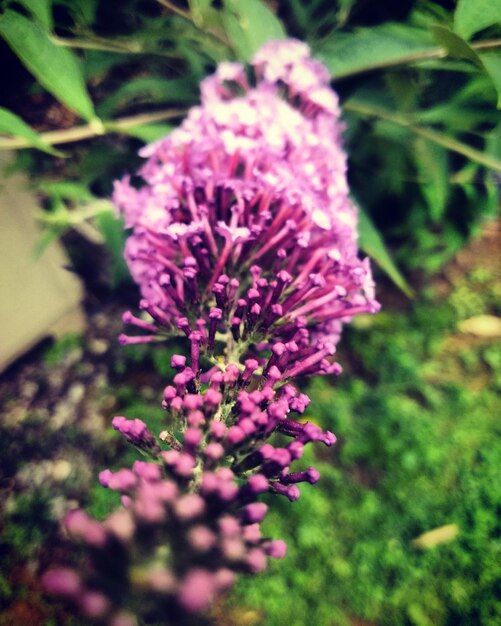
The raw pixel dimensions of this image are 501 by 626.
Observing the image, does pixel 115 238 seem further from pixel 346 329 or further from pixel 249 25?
pixel 346 329

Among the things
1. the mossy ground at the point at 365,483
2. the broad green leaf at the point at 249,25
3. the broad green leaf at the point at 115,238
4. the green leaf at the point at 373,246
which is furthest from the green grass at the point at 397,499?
the broad green leaf at the point at 249,25

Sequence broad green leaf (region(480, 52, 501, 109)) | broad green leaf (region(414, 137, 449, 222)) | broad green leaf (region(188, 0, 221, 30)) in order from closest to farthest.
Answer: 1. broad green leaf (region(480, 52, 501, 109))
2. broad green leaf (region(188, 0, 221, 30))
3. broad green leaf (region(414, 137, 449, 222))

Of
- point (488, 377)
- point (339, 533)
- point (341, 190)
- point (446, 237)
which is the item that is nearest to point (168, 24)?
point (341, 190)

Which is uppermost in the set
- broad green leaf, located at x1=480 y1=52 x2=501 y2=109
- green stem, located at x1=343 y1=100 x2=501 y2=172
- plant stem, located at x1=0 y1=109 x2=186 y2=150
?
plant stem, located at x1=0 y1=109 x2=186 y2=150

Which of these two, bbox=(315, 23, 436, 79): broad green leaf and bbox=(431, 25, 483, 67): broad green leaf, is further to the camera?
bbox=(315, 23, 436, 79): broad green leaf

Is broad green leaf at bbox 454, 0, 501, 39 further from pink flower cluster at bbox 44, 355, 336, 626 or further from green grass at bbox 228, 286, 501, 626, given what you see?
green grass at bbox 228, 286, 501, 626

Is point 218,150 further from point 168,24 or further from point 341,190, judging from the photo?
point 168,24

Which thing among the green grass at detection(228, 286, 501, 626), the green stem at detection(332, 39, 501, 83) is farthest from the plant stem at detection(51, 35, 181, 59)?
the green grass at detection(228, 286, 501, 626)
